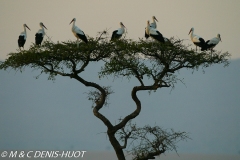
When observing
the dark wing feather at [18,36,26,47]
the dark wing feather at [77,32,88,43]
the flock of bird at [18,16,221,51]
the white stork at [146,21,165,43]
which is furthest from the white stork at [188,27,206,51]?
the dark wing feather at [18,36,26,47]

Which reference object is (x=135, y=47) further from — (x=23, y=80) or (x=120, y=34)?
(x=23, y=80)

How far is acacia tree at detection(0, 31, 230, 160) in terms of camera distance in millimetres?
21547

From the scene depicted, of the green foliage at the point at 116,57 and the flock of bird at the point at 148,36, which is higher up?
the flock of bird at the point at 148,36

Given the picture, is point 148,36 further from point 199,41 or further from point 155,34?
point 199,41

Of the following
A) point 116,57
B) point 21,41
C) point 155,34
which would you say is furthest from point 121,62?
point 21,41

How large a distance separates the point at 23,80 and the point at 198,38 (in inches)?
4435

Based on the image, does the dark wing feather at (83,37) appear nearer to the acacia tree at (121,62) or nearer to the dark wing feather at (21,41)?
the acacia tree at (121,62)

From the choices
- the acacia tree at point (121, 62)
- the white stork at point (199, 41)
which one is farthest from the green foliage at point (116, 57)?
the white stork at point (199, 41)

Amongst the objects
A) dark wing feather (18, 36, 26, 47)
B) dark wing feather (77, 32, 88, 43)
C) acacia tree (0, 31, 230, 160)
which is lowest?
acacia tree (0, 31, 230, 160)

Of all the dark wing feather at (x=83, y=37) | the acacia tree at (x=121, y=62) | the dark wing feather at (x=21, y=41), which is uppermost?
the dark wing feather at (x=21, y=41)

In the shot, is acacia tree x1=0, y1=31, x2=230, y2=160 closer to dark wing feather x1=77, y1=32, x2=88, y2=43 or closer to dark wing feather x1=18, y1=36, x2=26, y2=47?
dark wing feather x1=77, y1=32, x2=88, y2=43

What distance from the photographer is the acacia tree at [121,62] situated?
848 inches

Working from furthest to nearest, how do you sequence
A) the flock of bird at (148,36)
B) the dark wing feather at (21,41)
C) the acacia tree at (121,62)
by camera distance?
the dark wing feather at (21,41), the flock of bird at (148,36), the acacia tree at (121,62)

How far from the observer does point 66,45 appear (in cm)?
2220
